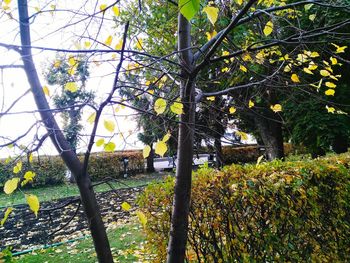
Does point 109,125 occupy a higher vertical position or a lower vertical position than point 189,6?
lower

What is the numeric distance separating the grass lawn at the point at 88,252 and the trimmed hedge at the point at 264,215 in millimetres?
1749

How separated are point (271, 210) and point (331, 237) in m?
0.78

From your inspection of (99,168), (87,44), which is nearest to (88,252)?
(87,44)

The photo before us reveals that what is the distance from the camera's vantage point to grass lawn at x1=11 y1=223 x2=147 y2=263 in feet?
14.3

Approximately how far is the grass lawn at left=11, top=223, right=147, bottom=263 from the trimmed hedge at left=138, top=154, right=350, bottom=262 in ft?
5.74

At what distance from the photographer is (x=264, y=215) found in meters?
2.46

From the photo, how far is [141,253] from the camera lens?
173 inches

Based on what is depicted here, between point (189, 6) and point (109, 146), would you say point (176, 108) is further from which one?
point (189, 6)

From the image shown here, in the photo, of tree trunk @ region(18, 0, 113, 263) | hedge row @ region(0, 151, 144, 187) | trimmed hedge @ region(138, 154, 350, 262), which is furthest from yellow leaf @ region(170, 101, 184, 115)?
hedge row @ region(0, 151, 144, 187)

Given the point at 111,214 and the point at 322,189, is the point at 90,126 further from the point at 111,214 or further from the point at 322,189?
the point at 111,214

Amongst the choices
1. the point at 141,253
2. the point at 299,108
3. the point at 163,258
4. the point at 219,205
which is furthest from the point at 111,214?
the point at 299,108

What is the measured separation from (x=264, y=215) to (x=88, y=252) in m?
3.36

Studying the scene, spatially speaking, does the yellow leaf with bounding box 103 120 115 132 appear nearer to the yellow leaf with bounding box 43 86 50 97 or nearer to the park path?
the yellow leaf with bounding box 43 86 50 97

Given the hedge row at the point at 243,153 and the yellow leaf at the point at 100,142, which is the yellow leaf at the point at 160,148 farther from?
the hedge row at the point at 243,153
